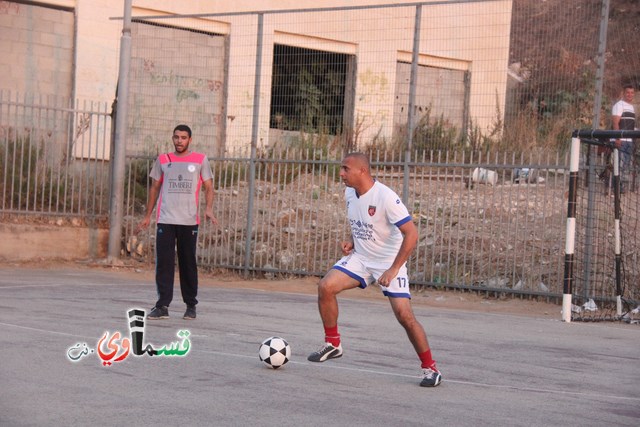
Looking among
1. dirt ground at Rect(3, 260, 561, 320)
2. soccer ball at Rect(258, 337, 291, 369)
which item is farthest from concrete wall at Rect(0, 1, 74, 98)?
soccer ball at Rect(258, 337, 291, 369)

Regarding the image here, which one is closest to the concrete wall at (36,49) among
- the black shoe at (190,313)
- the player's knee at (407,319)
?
the black shoe at (190,313)

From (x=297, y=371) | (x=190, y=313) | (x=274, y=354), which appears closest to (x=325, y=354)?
(x=297, y=371)

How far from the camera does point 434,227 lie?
16750 mm

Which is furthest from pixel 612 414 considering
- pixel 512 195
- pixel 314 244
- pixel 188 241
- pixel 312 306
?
pixel 314 244

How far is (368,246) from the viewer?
888cm

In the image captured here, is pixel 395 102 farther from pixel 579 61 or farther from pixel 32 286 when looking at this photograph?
pixel 32 286

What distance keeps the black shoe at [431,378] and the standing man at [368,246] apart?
0.85 ft

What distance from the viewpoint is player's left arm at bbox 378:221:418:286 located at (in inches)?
329

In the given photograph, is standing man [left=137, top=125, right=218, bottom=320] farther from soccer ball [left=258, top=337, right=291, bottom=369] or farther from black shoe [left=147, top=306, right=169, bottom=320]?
soccer ball [left=258, top=337, right=291, bottom=369]

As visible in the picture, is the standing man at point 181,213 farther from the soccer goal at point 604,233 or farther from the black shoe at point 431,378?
the soccer goal at point 604,233

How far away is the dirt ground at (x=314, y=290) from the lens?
15758mm

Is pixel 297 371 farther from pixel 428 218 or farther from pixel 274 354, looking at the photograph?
pixel 428 218

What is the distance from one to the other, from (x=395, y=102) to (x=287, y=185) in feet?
9.78

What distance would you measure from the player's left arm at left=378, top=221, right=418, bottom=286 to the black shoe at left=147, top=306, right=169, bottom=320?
3.93m
